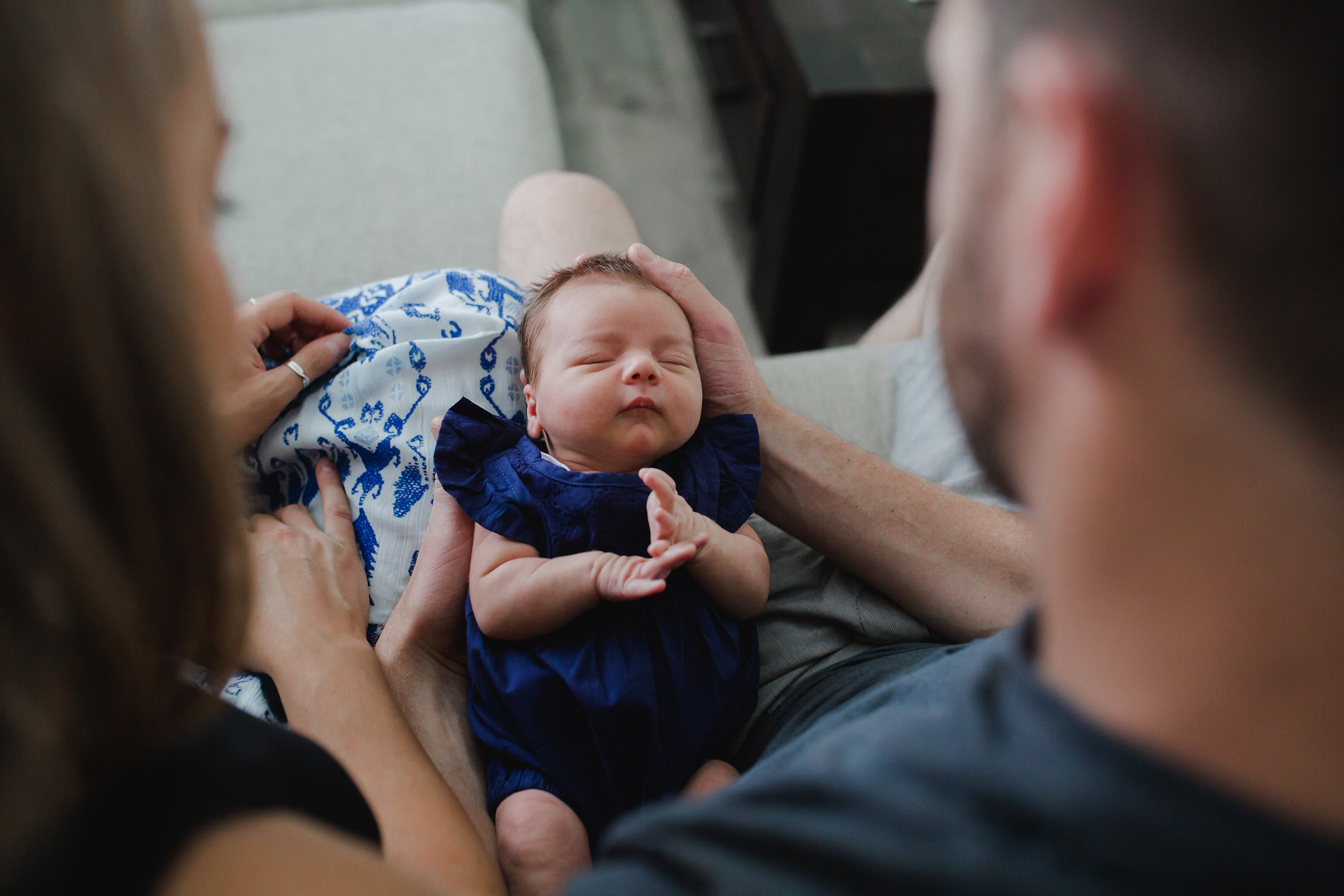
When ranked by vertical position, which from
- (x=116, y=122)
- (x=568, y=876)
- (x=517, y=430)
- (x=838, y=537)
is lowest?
(x=568, y=876)

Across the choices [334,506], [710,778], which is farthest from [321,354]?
[710,778]

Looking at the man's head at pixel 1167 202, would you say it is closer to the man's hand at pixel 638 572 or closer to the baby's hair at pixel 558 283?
the man's hand at pixel 638 572

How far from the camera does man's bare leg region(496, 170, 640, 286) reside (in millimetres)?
1320

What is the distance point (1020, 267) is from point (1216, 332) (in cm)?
9

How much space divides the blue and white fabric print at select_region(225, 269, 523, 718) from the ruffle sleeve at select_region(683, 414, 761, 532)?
0.28m

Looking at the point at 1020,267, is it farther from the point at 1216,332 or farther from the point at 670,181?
the point at 670,181

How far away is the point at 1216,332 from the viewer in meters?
0.37

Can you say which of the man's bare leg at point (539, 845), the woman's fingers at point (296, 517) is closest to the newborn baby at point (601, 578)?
the man's bare leg at point (539, 845)

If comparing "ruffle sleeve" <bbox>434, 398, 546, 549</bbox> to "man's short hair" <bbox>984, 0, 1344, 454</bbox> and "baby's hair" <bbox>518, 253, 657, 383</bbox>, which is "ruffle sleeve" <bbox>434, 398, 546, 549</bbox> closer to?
"baby's hair" <bbox>518, 253, 657, 383</bbox>

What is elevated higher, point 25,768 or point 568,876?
point 25,768

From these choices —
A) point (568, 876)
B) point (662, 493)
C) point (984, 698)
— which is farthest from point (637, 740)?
point (984, 698)

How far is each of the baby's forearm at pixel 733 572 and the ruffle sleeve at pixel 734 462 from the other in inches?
1.3

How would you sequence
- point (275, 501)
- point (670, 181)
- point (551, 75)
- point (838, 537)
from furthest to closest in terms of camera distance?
point (551, 75), point (670, 181), point (275, 501), point (838, 537)

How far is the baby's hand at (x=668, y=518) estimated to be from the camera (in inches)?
33.4
